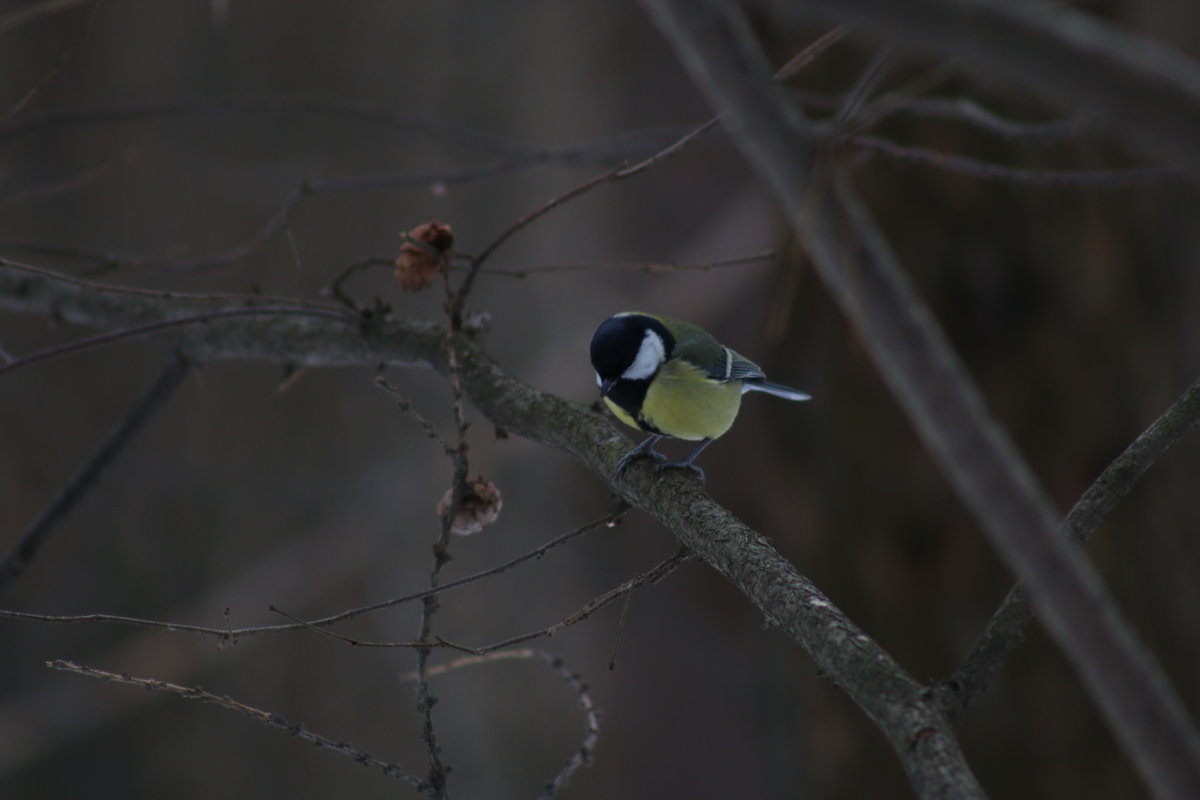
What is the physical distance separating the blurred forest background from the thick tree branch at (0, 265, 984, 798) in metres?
0.12

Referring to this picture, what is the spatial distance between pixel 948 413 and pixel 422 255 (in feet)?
2.51

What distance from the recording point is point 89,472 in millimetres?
1243

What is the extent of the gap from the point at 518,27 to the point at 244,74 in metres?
1.44

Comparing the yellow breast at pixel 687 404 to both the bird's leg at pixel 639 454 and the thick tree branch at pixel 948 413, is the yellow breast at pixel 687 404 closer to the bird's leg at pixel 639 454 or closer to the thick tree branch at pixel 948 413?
the bird's leg at pixel 639 454

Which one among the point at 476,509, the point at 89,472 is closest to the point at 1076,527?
the point at 476,509

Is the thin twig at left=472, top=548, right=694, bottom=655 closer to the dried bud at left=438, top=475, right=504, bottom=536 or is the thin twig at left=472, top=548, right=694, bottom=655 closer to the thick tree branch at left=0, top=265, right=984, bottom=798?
the thick tree branch at left=0, top=265, right=984, bottom=798

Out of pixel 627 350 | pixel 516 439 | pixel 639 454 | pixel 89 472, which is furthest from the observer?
pixel 516 439

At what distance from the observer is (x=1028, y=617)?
2.26ft

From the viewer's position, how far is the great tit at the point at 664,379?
4.83ft

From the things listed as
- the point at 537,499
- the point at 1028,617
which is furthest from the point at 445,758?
the point at 1028,617

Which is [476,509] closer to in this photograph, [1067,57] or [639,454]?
[639,454]

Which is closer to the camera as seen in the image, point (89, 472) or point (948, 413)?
point (948, 413)

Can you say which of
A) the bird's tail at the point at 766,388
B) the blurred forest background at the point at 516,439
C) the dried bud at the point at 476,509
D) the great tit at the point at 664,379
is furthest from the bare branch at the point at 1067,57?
the bird's tail at the point at 766,388

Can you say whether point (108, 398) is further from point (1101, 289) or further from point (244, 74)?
point (1101, 289)
